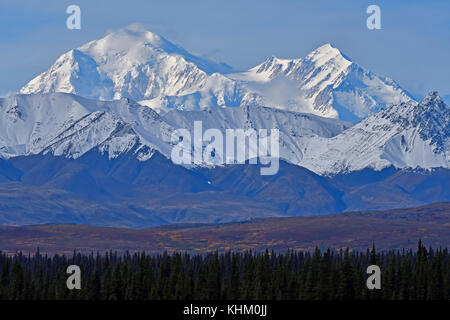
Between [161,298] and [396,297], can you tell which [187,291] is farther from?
[396,297]

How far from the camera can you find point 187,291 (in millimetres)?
198250
